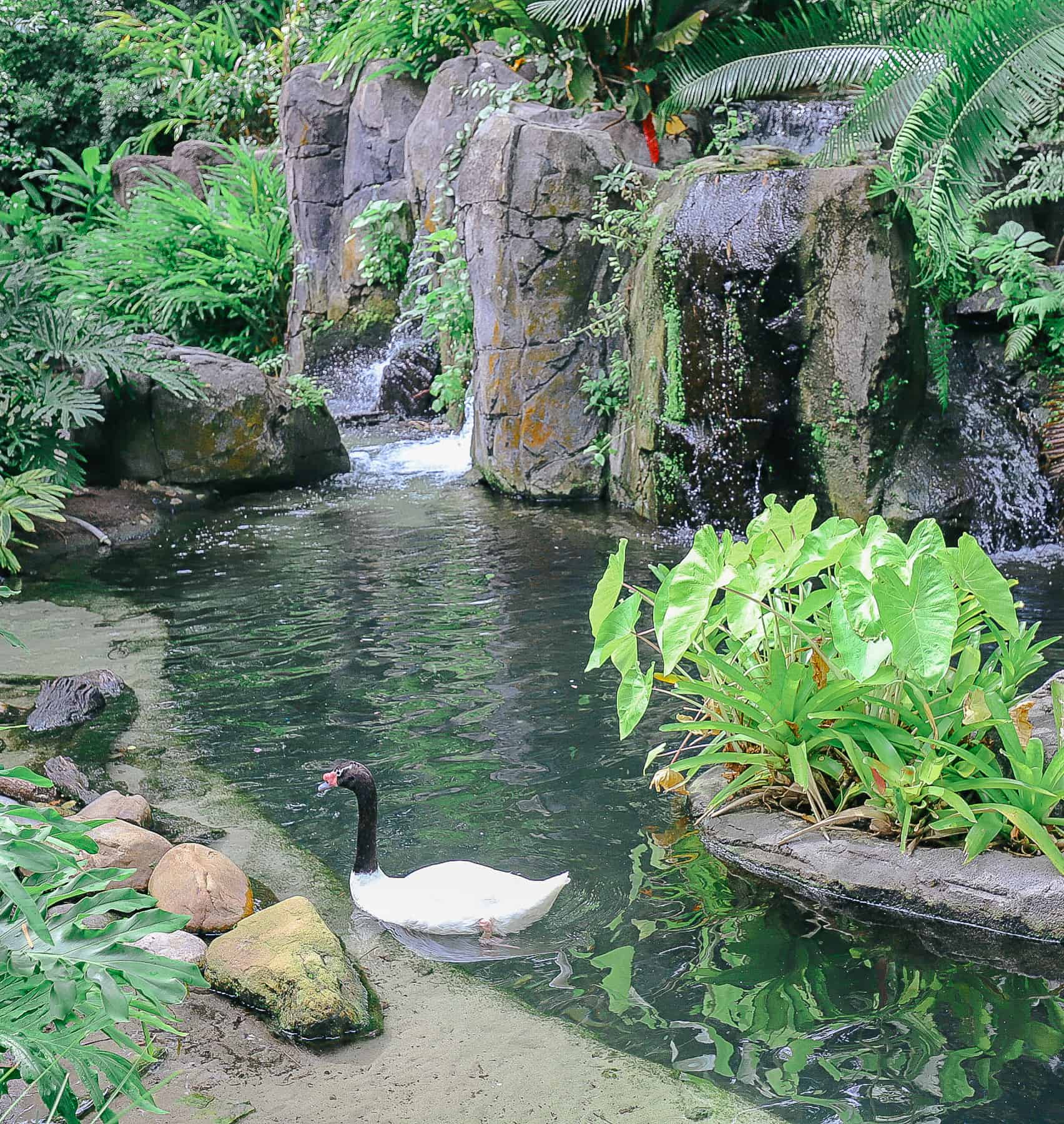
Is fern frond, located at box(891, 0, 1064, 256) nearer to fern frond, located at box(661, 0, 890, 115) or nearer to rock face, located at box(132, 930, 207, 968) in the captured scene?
fern frond, located at box(661, 0, 890, 115)

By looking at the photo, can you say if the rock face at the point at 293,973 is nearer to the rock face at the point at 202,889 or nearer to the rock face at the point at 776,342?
the rock face at the point at 202,889

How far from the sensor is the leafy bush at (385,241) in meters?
14.0

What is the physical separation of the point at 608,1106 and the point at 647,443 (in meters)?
7.07

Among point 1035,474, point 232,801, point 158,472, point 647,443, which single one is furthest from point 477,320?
point 232,801

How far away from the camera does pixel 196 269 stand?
15.2 metres

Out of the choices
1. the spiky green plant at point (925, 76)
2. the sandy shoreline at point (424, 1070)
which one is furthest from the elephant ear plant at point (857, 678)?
the spiky green plant at point (925, 76)

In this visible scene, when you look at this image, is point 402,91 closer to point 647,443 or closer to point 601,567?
point 647,443

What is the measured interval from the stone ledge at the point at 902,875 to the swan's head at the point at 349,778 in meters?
1.23

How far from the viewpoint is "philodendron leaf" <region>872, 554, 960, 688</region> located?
336cm

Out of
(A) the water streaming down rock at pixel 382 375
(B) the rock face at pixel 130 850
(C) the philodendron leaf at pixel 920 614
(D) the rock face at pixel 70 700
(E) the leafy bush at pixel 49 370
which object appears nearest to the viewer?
(C) the philodendron leaf at pixel 920 614

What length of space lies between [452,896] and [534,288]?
7.26m

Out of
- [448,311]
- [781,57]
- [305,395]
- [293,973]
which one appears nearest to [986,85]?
[781,57]

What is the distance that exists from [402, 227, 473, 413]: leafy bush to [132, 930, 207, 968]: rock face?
324 inches

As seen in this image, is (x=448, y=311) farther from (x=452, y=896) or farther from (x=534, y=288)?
(x=452, y=896)
